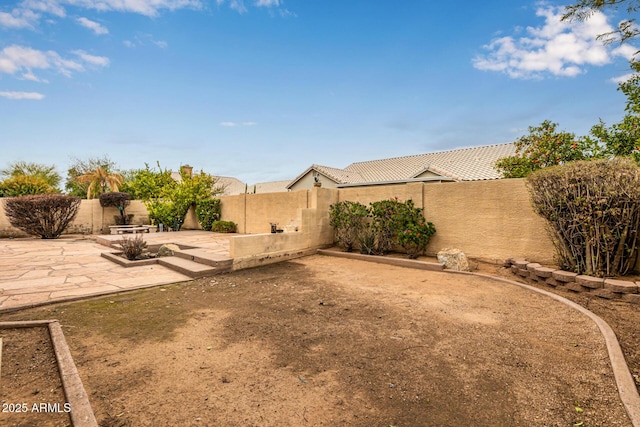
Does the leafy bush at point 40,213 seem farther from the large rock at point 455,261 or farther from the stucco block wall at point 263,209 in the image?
the large rock at point 455,261

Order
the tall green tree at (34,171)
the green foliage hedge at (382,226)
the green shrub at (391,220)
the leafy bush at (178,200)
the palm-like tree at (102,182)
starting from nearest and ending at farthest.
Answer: the green foliage hedge at (382,226)
the green shrub at (391,220)
the leafy bush at (178,200)
the palm-like tree at (102,182)
the tall green tree at (34,171)

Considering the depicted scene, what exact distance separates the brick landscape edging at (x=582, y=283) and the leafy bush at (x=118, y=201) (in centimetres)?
1842

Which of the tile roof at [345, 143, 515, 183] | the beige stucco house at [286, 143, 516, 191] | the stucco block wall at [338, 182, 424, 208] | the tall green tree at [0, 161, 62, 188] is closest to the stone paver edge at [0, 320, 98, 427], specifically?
the stucco block wall at [338, 182, 424, 208]

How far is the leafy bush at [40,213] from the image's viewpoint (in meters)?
12.9

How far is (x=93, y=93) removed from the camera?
40.4 ft

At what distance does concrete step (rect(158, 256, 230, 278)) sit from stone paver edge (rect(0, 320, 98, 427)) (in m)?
2.79

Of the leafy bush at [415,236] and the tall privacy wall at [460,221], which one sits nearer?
the tall privacy wall at [460,221]

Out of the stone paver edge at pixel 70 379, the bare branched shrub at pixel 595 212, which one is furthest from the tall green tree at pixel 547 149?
the stone paver edge at pixel 70 379

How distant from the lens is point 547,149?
11.3 meters

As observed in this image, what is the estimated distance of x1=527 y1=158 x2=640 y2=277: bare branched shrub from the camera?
462 cm

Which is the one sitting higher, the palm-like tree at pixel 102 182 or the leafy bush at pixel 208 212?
the palm-like tree at pixel 102 182

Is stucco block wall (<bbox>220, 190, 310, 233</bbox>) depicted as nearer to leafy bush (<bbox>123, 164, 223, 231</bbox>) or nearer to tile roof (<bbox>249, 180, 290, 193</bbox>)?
leafy bush (<bbox>123, 164, 223, 231</bbox>)

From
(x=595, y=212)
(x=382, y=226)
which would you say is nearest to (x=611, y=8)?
(x=595, y=212)

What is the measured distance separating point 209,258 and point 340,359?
191 inches
